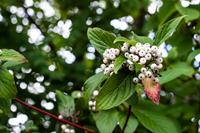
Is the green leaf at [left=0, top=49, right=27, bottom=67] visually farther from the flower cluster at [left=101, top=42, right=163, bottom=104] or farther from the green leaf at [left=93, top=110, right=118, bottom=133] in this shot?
the green leaf at [left=93, top=110, right=118, bottom=133]

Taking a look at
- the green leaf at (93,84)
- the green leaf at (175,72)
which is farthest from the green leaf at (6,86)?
the green leaf at (175,72)

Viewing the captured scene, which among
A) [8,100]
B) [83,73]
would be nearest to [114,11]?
[83,73]

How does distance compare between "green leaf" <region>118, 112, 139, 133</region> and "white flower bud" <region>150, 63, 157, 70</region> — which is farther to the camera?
"green leaf" <region>118, 112, 139, 133</region>

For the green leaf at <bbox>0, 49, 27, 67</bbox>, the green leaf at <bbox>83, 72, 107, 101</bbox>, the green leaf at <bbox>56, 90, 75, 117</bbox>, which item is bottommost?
the green leaf at <bbox>83, 72, 107, 101</bbox>

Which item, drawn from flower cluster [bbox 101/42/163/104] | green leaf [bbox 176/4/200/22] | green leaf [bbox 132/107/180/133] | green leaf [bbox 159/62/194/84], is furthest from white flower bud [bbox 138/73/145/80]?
green leaf [bbox 176/4/200/22]

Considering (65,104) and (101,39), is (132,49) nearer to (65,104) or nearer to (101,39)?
(101,39)

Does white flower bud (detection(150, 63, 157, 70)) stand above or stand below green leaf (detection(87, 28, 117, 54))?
below

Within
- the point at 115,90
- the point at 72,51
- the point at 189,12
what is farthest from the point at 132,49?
the point at 72,51
